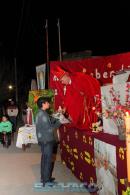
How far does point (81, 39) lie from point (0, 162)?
10700mm

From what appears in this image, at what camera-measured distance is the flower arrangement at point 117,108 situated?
555cm

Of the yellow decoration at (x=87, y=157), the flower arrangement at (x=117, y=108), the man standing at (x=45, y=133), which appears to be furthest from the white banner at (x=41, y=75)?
the flower arrangement at (x=117, y=108)

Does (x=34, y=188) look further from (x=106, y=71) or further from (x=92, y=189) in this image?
(x=106, y=71)

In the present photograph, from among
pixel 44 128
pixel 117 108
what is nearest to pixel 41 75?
pixel 44 128

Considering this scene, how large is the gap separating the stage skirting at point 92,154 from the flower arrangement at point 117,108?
0.85 ft

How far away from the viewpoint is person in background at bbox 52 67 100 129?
7.75 metres

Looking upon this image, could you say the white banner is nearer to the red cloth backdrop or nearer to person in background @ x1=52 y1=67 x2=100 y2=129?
the red cloth backdrop

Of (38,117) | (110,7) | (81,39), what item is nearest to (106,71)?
(38,117)

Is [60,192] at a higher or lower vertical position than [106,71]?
lower

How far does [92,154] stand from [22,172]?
10.9ft

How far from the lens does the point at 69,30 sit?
20.4 metres

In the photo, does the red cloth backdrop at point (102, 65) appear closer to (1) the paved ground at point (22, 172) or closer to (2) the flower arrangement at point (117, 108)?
(2) the flower arrangement at point (117, 108)

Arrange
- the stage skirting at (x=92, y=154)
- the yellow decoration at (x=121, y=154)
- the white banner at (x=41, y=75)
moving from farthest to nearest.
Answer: the white banner at (x=41, y=75) → the stage skirting at (x=92, y=154) → the yellow decoration at (x=121, y=154)

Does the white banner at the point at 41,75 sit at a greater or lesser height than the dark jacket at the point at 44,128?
greater
